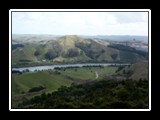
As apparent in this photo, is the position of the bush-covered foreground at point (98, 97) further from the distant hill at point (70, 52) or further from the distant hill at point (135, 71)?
the distant hill at point (70, 52)

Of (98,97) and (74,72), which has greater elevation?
(74,72)

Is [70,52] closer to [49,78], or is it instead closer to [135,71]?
[49,78]

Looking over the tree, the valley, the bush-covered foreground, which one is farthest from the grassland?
the tree

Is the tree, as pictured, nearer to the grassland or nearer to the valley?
the valley

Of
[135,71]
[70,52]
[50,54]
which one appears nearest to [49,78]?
[50,54]
